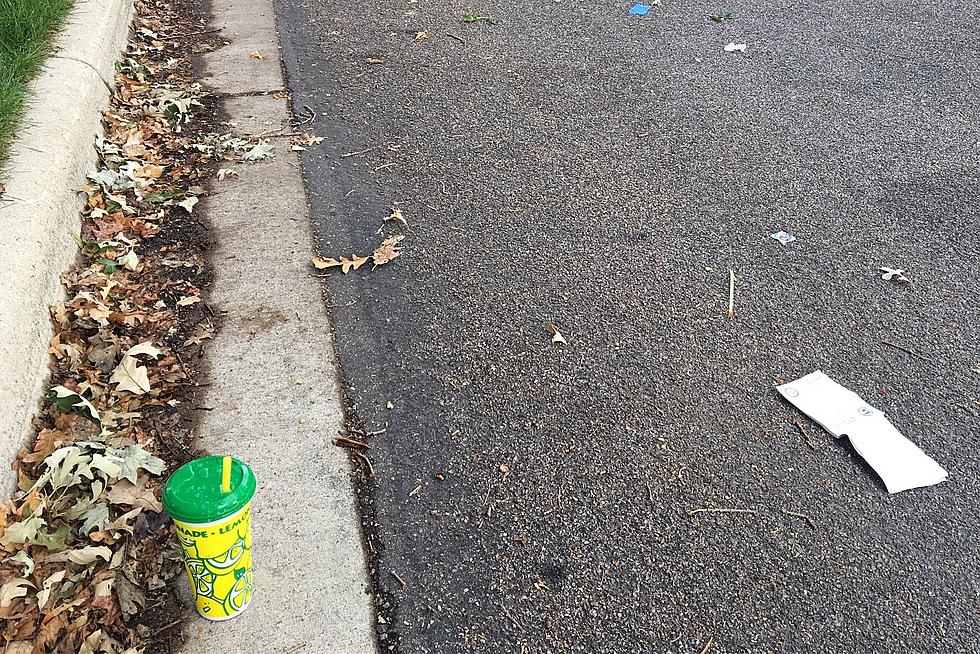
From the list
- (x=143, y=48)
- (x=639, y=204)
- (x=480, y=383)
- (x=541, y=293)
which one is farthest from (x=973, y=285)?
(x=143, y=48)

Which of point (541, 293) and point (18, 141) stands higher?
point (18, 141)

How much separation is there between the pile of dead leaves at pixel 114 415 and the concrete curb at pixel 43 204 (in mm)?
79

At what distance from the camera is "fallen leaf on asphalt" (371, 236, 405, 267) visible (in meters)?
3.63

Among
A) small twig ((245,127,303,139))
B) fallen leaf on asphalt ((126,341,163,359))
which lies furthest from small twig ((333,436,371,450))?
small twig ((245,127,303,139))

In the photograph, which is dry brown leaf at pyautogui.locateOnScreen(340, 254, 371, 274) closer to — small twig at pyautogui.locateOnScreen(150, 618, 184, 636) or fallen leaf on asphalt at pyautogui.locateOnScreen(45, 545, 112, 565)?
fallen leaf on asphalt at pyautogui.locateOnScreen(45, 545, 112, 565)

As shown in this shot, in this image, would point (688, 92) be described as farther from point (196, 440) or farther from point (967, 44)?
point (196, 440)

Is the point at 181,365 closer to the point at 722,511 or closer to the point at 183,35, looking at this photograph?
the point at 722,511

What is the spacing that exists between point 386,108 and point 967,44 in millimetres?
4163

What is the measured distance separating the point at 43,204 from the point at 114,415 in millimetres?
1090

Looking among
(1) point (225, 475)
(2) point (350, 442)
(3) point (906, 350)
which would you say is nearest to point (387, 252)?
(2) point (350, 442)

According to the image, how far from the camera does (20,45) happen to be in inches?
170

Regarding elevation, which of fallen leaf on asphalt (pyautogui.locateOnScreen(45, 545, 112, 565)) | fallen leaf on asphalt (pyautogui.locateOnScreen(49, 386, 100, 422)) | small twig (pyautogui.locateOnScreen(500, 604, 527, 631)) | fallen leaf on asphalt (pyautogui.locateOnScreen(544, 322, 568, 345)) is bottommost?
fallen leaf on asphalt (pyautogui.locateOnScreen(544, 322, 568, 345))

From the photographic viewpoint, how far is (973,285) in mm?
3430

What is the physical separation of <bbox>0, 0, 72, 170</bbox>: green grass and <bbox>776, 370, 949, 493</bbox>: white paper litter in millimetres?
3559
